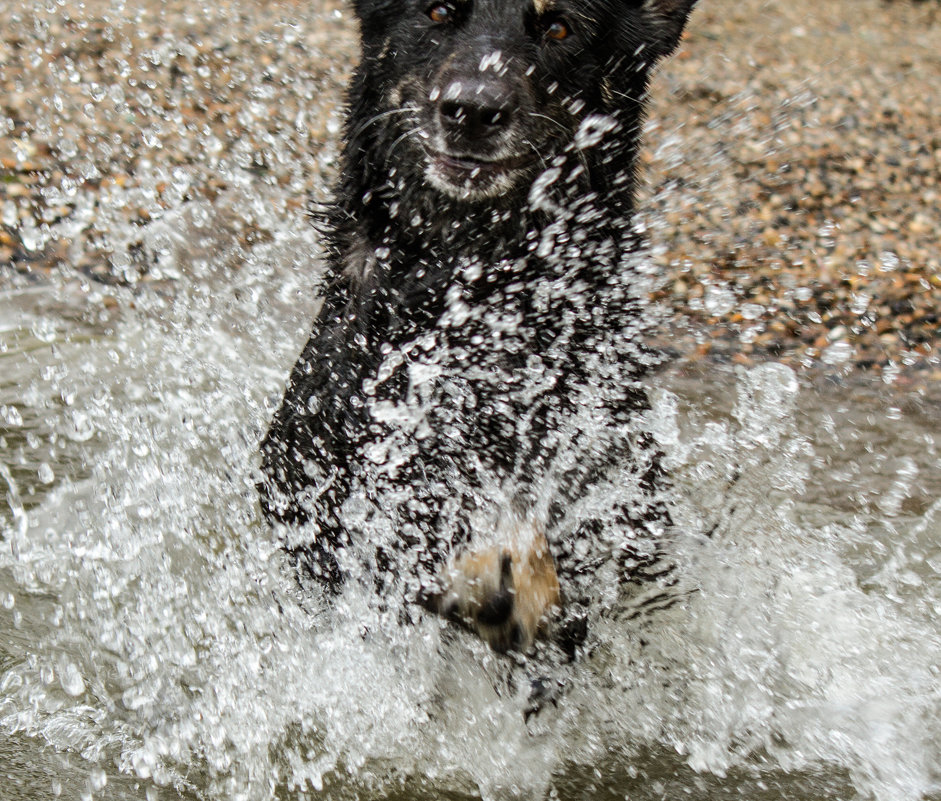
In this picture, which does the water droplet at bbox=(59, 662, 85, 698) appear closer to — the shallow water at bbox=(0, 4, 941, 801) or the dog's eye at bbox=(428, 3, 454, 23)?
the shallow water at bbox=(0, 4, 941, 801)

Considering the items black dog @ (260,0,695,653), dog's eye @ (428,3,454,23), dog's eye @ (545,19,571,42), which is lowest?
black dog @ (260,0,695,653)

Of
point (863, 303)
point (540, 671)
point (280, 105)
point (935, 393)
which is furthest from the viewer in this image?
point (280, 105)

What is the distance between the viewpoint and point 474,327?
132 inches

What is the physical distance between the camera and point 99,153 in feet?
22.4

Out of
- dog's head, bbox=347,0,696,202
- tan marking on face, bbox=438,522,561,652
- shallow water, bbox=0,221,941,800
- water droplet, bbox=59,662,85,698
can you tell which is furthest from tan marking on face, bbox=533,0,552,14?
water droplet, bbox=59,662,85,698

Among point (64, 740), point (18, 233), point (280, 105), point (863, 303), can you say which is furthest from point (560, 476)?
point (280, 105)

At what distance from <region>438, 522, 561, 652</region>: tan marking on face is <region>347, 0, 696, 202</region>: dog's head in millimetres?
1312

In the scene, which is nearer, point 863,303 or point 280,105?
point 863,303

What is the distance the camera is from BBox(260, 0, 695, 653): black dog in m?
3.30

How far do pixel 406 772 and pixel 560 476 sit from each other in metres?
1.16

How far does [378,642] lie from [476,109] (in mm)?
1983

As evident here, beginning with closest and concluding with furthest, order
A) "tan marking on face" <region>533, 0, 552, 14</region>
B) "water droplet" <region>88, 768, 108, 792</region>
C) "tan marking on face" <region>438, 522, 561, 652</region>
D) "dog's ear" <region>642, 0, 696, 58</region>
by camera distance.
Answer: "water droplet" <region>88, 768, 108, 792</region>
"tan marking on face" <region>438, 522, 561, 652</region>
"tan marking on face" <region>533, 0, 552, 14</region>
"dog's ear" <region>642, 0, 696, 58</region>

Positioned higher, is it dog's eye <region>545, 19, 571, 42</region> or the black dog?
dog's eye <region>545, 19, 571, 42</region>

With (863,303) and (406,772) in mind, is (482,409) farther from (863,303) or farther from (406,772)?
(863,303)
